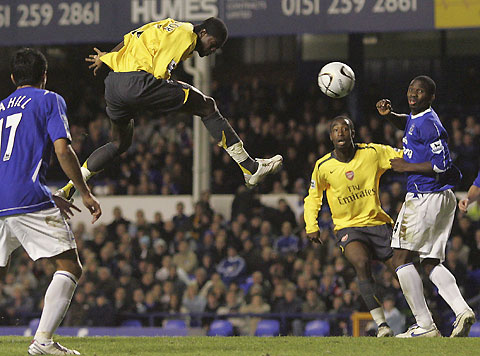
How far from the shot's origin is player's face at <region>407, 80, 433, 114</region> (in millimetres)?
8773

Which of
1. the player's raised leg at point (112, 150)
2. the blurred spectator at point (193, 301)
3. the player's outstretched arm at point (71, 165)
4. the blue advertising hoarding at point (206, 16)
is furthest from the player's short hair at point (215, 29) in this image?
the blurred spectator at point (193, 301)

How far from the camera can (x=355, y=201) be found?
9.55 meters

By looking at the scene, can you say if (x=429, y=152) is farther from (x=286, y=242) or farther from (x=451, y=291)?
(x=286, y=242)

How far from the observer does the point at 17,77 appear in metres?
6.91

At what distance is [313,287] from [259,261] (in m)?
1.29

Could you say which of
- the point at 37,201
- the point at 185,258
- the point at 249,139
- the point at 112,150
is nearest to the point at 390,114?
the point at 112,150

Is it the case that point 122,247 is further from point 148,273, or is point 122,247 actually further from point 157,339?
point 157,339

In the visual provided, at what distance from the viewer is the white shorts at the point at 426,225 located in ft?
28.5

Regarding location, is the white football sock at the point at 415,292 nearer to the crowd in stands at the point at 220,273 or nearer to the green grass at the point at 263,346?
the green grass at the point at 263,346

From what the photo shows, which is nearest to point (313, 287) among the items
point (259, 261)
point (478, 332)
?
point (259, 261)

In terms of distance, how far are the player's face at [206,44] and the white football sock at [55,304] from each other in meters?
2.58

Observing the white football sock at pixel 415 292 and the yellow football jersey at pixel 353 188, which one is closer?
the white football sock at pixel 415 292

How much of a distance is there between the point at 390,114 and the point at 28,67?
3872 mm

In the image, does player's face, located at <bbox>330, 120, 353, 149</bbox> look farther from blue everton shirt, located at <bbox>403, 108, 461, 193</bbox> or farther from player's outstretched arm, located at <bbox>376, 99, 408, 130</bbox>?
blue everton shirt, located at <bbox>403, 108, 461, 193</bbox>
